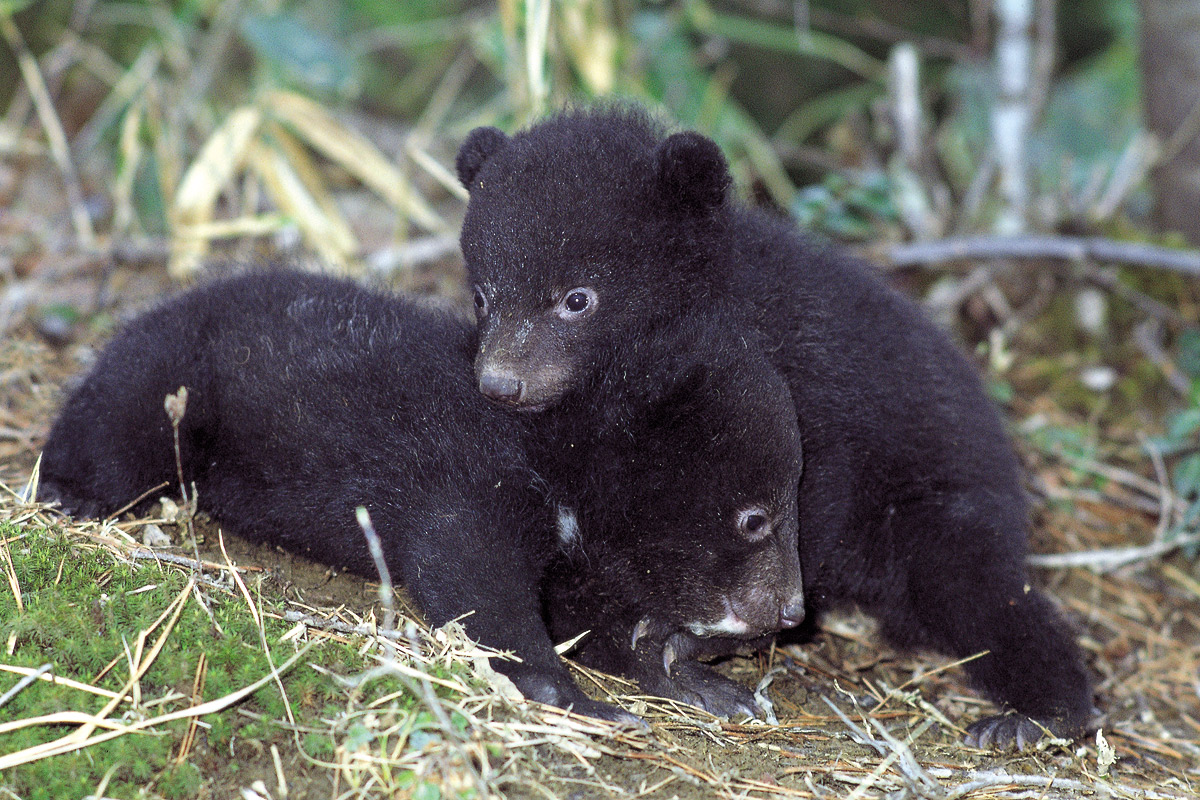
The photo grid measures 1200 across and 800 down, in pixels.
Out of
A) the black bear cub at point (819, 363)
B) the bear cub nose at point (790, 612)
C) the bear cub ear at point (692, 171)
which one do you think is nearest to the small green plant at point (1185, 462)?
the black bear cub at point (819, 363)

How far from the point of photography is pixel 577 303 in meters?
4.02

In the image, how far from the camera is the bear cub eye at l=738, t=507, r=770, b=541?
341 centimetres

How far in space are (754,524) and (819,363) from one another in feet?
2.64

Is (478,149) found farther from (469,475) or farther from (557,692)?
(557,692)

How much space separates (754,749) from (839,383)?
54.7 inches

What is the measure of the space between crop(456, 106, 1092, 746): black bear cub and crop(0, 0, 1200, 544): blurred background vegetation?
46.9 inches

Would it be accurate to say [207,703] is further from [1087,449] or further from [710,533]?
[1087,449]

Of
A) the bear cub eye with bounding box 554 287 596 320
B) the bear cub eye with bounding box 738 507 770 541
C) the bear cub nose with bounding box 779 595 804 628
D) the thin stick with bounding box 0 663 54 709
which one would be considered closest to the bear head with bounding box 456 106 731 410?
the bear cub eye with bounding box 554 287 596 320

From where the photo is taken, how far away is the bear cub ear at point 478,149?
4.46 metres

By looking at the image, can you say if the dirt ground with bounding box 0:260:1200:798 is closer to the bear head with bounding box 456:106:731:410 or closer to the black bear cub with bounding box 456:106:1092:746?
the black bear cub with bounding box 456:106:1092:746

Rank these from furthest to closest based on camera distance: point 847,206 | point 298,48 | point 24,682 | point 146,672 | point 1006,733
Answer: point 298,48
point 847,206
point 1006,733
point 146,672
point 24,682

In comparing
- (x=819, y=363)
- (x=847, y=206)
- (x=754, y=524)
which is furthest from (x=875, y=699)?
(x=847, y=206)

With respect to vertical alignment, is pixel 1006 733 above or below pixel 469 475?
below

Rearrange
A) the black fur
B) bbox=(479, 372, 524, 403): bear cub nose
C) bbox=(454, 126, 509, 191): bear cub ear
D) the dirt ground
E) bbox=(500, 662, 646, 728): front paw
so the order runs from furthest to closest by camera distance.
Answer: bbox=(454, 126, 509, 191): bear cub ear → bbox=(479, 372, 524, 403): bear cub nose → the black fur → bbox=(500, 662, 646, 728): front paw → the dirt ground
